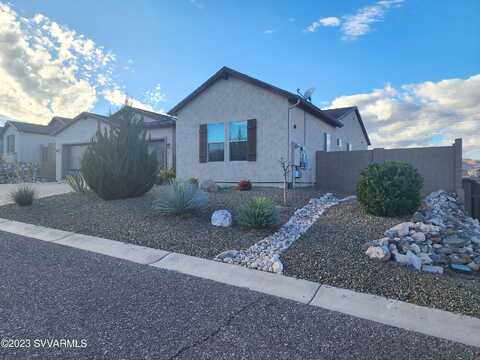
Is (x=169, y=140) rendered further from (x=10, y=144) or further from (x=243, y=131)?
(x=10, y=144)

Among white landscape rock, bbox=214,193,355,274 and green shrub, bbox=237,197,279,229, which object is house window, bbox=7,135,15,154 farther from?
white landscape rock, bbox=214,193,355,274

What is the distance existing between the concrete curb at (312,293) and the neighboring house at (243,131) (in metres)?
7.32

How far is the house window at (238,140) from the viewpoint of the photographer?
12781mm

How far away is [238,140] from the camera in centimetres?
1295

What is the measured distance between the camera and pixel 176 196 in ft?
24.7

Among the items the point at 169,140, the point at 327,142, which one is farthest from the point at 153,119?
the point at 327,142

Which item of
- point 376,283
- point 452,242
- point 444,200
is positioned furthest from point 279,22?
point 376,283

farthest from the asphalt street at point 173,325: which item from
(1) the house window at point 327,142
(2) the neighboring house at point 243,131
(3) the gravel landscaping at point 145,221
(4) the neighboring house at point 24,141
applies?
(4) the neighboring house at point 24,141

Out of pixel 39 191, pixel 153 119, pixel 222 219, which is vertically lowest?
pixel 222 219

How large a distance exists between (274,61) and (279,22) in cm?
195

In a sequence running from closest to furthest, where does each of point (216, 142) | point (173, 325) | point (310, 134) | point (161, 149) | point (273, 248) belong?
1. point (173, 325)
2. point (273, 248)
3. point (216, 142)
4. point (310, 134)
5. point (161, 149)

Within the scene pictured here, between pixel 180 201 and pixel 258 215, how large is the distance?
6.94 feet

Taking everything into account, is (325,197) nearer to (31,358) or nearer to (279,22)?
(279,22)

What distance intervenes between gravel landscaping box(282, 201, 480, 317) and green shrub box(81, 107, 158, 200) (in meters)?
6.24
